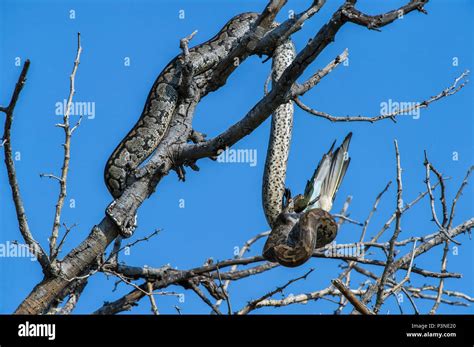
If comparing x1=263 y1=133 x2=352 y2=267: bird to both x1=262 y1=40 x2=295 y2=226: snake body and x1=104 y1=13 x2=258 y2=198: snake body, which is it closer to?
x1=262 y1=40 x2=295 y2=226: snake body

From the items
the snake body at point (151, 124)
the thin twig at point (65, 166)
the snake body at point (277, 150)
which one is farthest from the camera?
the snake body at point (277, 150)

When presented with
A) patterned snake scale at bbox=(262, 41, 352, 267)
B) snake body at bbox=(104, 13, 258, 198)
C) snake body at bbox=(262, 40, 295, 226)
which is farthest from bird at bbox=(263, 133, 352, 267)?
snake body at bbox=(104, 13, 258, 198)

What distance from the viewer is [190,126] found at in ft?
34.5

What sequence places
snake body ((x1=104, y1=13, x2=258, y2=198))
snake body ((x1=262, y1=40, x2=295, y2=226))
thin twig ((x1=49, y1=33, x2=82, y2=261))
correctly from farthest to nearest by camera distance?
snake body ((x1=262, y1=40, x2=295, y2=226)), snake body ((x1=104, y1=13, x2=258, y2=198)), thin twig ((x1=49, y1=33, x2=82, y2=261))

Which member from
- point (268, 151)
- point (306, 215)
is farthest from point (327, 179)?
point (268, 151)

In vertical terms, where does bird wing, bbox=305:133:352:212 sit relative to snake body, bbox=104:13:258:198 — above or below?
below

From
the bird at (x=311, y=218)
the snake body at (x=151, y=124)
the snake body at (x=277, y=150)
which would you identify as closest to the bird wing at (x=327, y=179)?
the bird at (x=311, y=218)

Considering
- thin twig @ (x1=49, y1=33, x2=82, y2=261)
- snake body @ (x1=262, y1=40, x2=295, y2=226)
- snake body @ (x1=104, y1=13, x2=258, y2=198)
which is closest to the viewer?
thin twig @ (x1=49, y1=33, x2=82, y2=261)

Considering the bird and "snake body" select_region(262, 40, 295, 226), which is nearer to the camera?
the bird

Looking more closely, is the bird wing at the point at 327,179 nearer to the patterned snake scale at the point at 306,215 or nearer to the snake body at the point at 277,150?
the patterned snake scale at the point at 306,215

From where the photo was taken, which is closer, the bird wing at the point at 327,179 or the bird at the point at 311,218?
the bird at the point at 311,218
